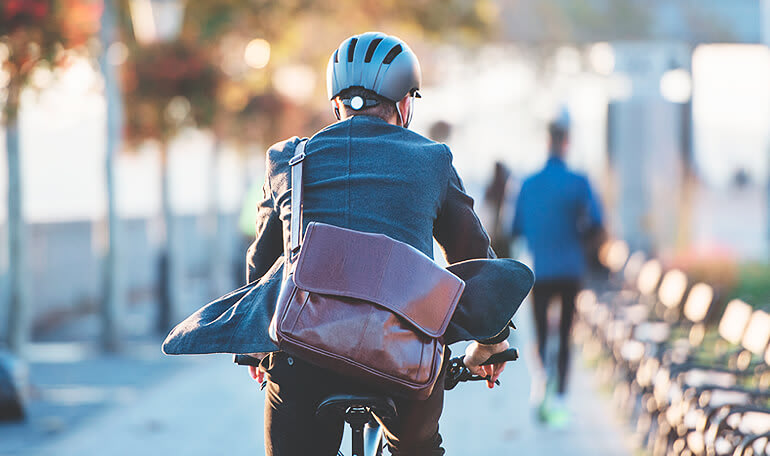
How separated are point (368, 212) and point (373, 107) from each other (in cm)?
35

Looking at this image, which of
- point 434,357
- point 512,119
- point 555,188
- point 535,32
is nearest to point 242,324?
point 434,357

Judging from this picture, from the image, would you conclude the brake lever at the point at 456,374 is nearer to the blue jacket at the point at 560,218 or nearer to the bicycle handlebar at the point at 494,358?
the bicycle handlebar at the point at 494,358

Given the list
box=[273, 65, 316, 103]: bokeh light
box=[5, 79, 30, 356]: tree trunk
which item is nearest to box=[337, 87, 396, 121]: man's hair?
box=[5, 79, 30, 356]: tree trunk

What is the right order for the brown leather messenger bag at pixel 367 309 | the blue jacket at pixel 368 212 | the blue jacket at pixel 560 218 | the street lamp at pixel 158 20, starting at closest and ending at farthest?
the brown leather messenger bag at pixel 367 309 < the blue jacket at pixel 368 212 < the blue jacket at pixel 560 218 < the street lamp at pixel 158 20

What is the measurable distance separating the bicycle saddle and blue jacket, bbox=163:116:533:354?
0.64ft

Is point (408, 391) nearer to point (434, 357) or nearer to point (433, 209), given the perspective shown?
point (434, 357)

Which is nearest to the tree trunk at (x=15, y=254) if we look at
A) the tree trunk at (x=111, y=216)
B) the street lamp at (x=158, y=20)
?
the tree trunk at (x=111, y=216)

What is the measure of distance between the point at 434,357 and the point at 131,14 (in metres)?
11.4

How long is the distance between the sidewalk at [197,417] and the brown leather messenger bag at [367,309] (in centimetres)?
449

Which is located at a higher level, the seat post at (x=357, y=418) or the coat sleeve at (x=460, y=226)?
the coat sleeve at (x=460, y=226)

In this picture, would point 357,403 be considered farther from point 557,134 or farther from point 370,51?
point 557,134

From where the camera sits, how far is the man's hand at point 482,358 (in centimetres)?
369

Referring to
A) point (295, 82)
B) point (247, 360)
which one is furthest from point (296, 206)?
point (295, 82)

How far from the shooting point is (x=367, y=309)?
312 centimetres
